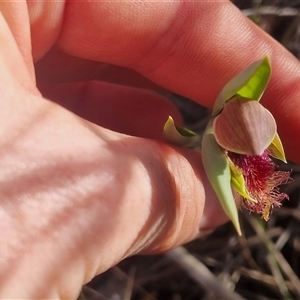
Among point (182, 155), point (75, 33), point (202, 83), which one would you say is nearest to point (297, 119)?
point (202, 83)

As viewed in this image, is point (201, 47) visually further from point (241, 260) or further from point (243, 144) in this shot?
point (241, 260)

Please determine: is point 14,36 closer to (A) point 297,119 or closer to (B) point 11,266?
(B) point 11,266

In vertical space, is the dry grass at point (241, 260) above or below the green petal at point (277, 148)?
below

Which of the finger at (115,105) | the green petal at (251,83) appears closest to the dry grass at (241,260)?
the finger at (115,105)

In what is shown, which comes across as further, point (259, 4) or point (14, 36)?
point (259, 4)

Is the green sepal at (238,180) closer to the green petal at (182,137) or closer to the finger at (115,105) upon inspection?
the green petal at (182,137)

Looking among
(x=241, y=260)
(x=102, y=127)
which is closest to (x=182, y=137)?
(x=102, y=127)
